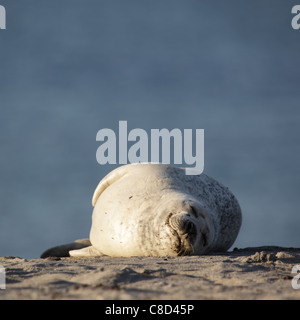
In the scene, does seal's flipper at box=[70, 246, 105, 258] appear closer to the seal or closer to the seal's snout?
the seal

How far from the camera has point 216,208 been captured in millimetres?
7465

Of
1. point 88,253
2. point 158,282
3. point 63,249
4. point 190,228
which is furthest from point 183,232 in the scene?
point 63,249

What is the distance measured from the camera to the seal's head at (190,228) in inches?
222

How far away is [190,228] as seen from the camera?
18.6 ft

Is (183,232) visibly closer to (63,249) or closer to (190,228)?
(190,228)

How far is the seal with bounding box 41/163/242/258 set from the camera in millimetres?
5805

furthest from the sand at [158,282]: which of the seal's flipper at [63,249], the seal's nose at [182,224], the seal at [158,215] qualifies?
the seal's flipper at [63,249]

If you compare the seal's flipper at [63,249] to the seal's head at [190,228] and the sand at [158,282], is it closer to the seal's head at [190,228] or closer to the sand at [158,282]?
the seal's head at [190,228]

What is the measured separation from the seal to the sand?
96 cm

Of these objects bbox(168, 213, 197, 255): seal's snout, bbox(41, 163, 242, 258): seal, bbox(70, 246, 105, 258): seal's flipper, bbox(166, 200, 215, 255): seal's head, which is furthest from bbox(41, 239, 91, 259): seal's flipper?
bbox(168, 213, 197, 255): seal's snout

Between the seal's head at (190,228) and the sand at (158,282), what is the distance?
0.85m
